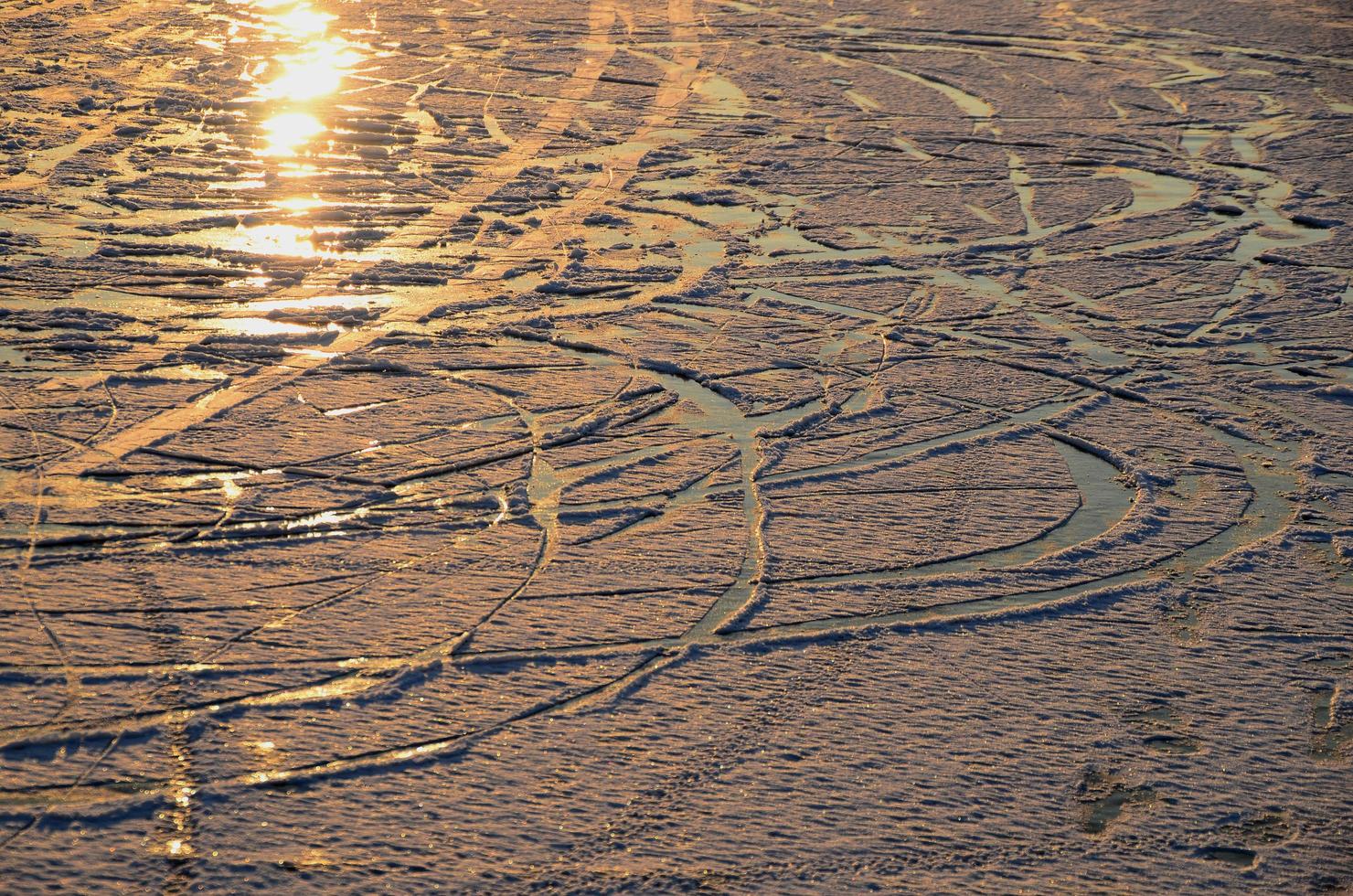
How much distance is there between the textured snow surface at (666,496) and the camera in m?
3.18

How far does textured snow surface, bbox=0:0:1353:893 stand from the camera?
3.18 metres

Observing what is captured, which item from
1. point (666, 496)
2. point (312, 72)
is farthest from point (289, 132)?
point (666, 496)

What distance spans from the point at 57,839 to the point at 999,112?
24.9ft

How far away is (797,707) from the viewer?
3562mm

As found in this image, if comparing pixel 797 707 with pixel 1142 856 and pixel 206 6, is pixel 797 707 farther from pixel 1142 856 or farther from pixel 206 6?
pixel 206 6

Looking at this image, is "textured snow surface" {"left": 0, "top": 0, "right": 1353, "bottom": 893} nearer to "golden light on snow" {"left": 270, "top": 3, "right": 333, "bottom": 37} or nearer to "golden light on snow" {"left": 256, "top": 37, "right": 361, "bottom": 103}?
"golden light on snow" {"left": 256, "top": 37, "right": 361, "bottom": 103}

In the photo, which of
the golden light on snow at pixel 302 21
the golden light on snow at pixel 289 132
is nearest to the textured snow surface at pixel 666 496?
the golden light on snow at pixel 289 132

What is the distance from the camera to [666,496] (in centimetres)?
459

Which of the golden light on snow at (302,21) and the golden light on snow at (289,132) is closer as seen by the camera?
the golden light on snow at (289,132)

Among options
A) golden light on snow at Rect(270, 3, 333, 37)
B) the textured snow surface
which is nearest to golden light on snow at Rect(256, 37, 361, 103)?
the textured snow surface

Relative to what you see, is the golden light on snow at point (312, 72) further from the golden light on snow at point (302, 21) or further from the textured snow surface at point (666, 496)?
the golden light on snow at point (302, 21)

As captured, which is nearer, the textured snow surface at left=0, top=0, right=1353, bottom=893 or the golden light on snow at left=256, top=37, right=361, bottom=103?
the textured snow surface at left=0, top=0, right=1353, bottom=893

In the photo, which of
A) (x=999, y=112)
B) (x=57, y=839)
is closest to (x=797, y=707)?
(x=57, y=839)

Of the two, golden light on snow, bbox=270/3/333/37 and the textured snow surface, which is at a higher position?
golden light on snow, bbox=270/3/333/37
